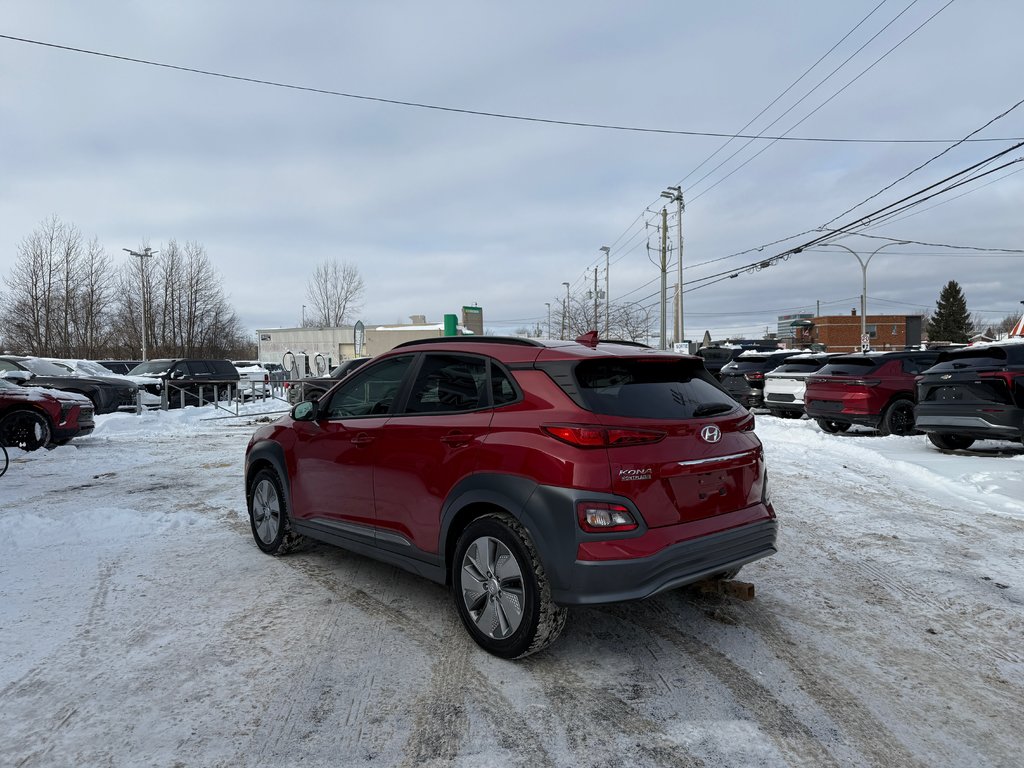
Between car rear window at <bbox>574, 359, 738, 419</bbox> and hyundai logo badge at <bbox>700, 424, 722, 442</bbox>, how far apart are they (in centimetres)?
10

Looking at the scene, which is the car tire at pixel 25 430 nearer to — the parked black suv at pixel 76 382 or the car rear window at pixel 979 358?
the parked black suv at pixel 76 382

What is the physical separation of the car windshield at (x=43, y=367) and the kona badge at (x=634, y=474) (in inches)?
726

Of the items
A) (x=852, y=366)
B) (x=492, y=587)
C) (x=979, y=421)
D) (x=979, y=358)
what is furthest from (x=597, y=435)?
(x=852, y=366)

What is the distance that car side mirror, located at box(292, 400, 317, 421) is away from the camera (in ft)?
16.3

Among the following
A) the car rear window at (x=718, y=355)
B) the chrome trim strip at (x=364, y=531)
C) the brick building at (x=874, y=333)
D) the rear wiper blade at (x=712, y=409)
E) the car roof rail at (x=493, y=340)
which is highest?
the brick building at (x=874, y=333)

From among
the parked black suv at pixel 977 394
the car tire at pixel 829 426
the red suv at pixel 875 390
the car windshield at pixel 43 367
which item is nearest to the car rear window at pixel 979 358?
the parked black suv at pixel 977 394

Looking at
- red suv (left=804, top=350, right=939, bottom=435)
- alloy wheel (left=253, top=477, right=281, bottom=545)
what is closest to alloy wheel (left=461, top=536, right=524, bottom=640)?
alloy wheel (left=253, top=477, right=281, bottom=545)

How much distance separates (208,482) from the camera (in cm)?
884

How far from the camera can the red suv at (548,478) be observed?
3156 millimetres

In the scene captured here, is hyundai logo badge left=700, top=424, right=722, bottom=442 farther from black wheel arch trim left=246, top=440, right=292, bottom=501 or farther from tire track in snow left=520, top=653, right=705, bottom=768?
black wheel arch trim left=246, top=440, right=292, bottom=501

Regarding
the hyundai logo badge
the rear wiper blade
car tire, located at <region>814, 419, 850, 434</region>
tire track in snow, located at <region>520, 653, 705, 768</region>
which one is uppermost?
the rear wiper blade

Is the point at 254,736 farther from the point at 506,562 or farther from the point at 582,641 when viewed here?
the point at 582,641

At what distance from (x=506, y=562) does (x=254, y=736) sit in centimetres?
135

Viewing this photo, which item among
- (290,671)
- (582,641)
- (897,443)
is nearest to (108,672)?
(290,671)
